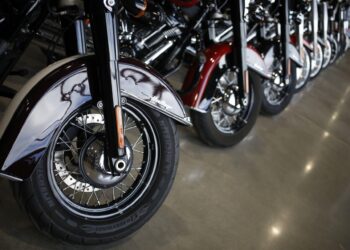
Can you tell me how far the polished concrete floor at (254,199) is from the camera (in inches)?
53.8

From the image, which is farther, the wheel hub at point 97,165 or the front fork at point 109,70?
the wheel hub at point 97,165

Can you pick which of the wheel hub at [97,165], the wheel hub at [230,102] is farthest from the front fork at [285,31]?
the wheel hub at [97,165]

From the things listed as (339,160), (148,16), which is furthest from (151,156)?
(339,160)

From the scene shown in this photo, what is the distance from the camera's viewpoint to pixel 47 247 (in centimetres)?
120

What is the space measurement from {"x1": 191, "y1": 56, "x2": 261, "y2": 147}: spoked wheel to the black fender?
81 cm

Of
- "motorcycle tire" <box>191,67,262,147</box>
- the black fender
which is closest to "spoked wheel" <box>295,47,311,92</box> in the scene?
"motorcycle tire" <box>191,67,262,147</box>

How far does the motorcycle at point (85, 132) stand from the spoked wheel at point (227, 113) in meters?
0.63

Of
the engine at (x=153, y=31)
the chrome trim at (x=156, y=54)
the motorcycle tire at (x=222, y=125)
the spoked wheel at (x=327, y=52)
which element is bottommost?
the spoked wheel at (x=327, y=52)

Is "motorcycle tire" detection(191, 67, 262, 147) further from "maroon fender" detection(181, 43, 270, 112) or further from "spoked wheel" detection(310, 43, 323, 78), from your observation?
"spoked wheel" detection(310, 43, 323, 78)

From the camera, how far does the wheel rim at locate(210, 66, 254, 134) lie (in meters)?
2.01

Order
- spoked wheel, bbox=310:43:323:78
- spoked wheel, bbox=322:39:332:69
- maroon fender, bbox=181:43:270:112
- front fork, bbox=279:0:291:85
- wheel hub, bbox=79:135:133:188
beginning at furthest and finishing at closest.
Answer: spoked wheel, bbox=322:39:332:69
spoked wheel, bbox=310:43:323:78
front fork, bbox=279:0:291:85
maroon fender, bbox=181:43:270:112
wheel hub, bbox=79:135:133:188

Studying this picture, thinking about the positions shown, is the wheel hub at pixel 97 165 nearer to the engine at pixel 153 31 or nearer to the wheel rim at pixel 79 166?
the wheel rim at pixel 79 166

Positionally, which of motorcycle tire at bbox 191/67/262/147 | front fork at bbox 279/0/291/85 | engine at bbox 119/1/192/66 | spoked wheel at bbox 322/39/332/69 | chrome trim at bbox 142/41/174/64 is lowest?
spoked wheel at bbox 322/39/332/69

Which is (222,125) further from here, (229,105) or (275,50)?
(275,50)
